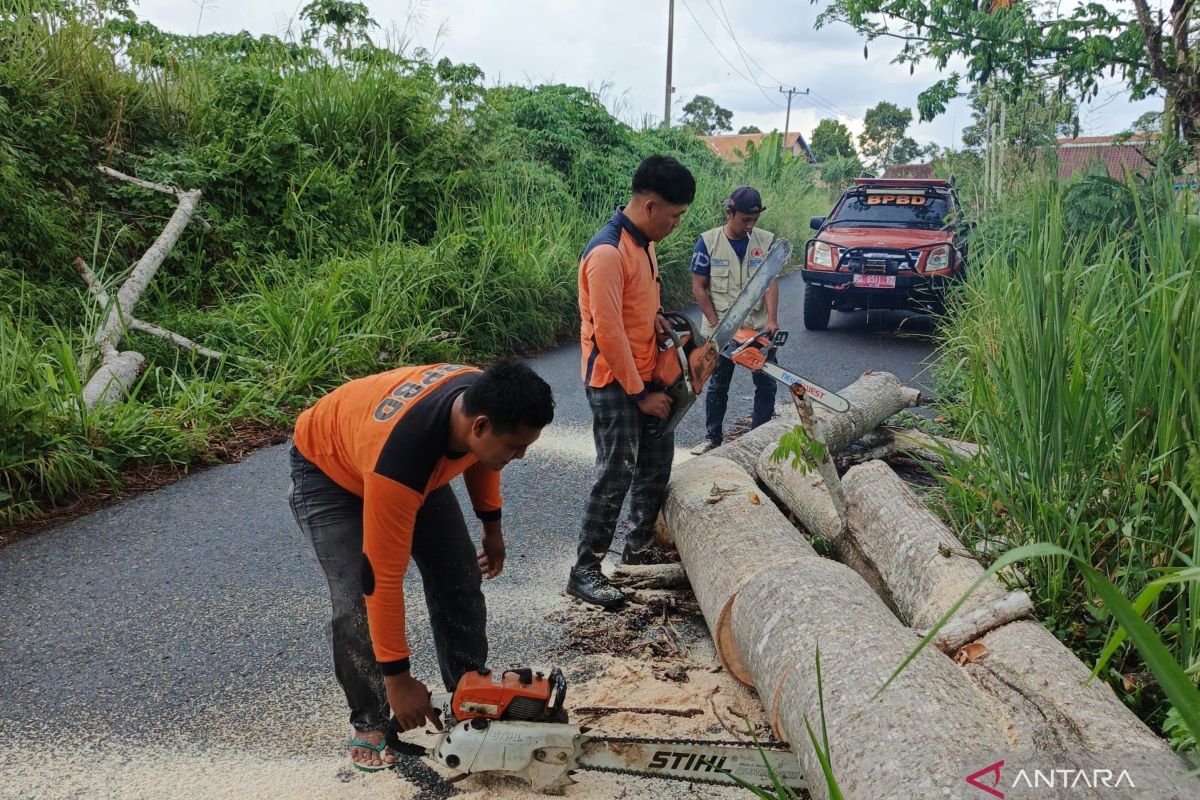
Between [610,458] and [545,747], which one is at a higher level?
[610,458]

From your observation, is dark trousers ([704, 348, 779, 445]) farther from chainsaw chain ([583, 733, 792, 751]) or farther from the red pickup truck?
chainsaw chain ([583, 733, 792, 751])

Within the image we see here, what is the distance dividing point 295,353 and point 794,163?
18258 millimetres

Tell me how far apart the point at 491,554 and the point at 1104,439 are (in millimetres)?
2105

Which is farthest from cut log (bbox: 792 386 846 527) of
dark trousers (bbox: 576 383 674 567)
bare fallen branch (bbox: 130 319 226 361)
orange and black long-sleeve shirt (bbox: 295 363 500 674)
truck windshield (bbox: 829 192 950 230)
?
truck windshield (bbox: 829 192 950 230)

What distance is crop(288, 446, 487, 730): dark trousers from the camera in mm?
2557

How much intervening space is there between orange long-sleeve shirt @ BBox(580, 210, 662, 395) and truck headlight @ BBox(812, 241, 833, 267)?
6443 millimetres

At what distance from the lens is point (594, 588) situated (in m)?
3.86

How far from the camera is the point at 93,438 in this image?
5.30m

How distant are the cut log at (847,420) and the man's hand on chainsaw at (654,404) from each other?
987 millimetres

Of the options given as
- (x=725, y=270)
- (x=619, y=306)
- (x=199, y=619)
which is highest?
(x=725, y=270)

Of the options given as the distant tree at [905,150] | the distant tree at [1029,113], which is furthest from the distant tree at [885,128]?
the distant tree at [1029,113]

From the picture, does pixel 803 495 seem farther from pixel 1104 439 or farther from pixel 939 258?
pixel 939 258

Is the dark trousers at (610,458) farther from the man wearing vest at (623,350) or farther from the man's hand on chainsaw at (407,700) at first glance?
the man's hand on chainsaw at (407,700)

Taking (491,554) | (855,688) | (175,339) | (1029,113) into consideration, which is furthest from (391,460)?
(1029,113)
